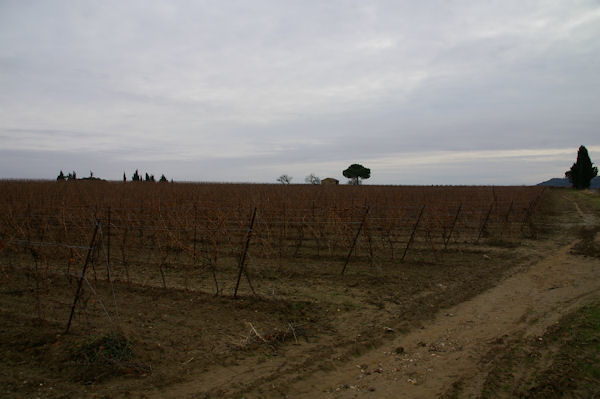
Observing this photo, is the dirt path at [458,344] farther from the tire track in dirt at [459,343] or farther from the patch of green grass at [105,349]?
the patch of green grass at [105,349]

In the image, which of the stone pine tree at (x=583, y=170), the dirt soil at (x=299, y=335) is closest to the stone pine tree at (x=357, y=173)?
the stone pine tree at (x=583, y=170)

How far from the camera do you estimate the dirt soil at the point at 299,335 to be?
3402 mm

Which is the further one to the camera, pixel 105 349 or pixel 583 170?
pixel 583 170

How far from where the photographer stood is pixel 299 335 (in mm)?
4594

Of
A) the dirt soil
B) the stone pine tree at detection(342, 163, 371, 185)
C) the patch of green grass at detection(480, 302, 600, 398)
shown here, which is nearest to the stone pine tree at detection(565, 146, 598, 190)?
the stone pine tree at detection(342, 163, 371, 185)

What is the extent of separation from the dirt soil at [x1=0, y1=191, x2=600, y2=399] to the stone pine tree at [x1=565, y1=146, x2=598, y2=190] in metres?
47.7

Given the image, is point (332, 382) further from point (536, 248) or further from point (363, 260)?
point (536, 248)

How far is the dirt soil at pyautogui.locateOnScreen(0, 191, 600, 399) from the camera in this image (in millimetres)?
3402

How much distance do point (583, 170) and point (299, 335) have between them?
177 ft

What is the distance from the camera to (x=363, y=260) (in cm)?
892

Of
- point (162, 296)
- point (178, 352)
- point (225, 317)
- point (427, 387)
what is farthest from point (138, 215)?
point (427, 387)

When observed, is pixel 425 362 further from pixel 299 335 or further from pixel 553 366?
pixel 299 335

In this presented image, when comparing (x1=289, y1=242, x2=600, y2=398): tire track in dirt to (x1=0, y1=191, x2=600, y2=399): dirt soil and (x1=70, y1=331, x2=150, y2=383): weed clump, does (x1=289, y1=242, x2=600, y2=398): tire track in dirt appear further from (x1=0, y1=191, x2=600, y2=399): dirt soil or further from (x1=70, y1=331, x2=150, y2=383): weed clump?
(x1=70, y1=331, x2=150, y2=383): weed clump

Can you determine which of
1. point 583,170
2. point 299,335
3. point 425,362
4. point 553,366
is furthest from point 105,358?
point 583,170
